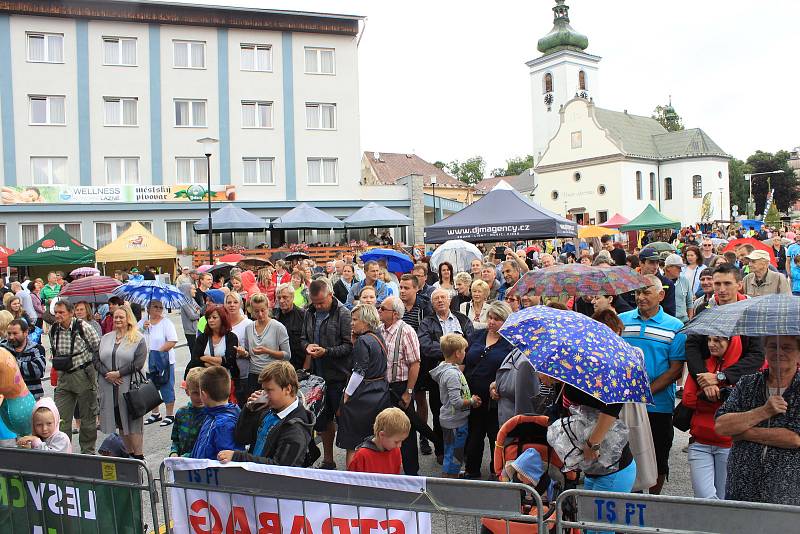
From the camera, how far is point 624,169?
216 ft

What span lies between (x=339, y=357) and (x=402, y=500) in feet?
11.3

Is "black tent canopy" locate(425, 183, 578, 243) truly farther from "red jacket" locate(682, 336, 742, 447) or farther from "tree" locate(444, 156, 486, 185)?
"tree" locate(444, 156, 486, 185)

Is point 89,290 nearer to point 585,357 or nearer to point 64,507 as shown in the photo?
point 64,507

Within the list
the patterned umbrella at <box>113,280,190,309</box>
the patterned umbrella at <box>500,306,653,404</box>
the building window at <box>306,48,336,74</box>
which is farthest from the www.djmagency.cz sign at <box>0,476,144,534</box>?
the building window at <box>306,48,336,74</box>

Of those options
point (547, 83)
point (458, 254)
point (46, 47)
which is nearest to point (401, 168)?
point (547, 83)

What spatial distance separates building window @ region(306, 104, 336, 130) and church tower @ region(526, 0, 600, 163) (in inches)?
1875

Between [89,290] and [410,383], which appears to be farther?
[89,290]

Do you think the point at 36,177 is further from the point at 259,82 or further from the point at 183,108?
the point at 259,82

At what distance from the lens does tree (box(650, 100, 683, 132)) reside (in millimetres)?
89750

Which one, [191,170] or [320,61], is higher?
[320,61]

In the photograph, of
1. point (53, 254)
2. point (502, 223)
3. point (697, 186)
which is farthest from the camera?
point (697, 186)

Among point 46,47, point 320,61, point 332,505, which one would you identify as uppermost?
point 320,61

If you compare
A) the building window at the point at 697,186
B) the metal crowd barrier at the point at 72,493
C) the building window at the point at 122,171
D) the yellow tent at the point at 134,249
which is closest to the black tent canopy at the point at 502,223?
the metal crowd barrier at the point at 72,493

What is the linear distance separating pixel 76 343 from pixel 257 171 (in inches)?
1132
